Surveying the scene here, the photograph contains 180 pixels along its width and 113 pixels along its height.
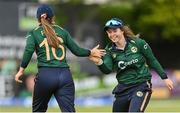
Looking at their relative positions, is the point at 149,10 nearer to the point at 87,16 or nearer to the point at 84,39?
the point at 87,16

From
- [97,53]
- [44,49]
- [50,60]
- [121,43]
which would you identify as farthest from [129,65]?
[44,49]

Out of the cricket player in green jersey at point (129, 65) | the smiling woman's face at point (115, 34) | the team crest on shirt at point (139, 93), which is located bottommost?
the team crest on shirt at point (139, 93)

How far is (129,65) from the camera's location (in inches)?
454

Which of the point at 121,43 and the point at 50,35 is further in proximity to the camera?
the point at 121,43

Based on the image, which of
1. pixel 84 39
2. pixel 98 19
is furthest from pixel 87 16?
pixel 84 39

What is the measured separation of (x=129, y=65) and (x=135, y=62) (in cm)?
10

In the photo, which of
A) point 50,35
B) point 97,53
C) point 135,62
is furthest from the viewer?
point 97,53

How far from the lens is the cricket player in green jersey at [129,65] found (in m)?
11.5

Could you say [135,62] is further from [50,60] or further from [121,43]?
[50,60]

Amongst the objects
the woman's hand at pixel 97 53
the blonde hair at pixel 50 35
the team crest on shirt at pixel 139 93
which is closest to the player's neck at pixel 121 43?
the woman's hand at pixel 97 53

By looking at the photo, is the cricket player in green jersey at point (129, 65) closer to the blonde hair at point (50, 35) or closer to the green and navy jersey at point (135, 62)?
the green and navy jersey at point (135, 62)

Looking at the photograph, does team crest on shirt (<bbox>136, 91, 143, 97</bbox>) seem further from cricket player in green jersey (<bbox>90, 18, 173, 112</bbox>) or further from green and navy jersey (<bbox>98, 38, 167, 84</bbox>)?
green and navy jersey (<bbox>98, 38, 167, 84</bbox>)

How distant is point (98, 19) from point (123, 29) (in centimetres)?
2559

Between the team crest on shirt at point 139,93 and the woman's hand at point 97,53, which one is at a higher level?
the woman's hand at point 97,53
